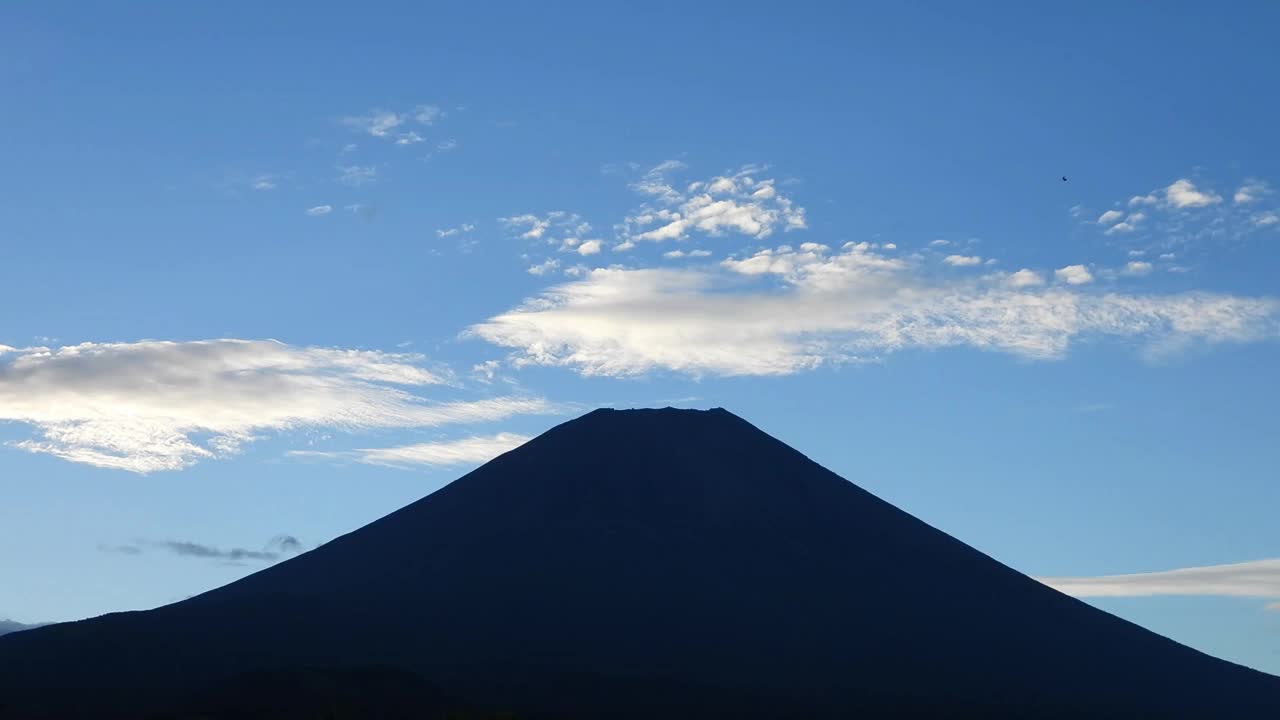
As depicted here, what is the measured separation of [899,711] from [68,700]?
91.2m

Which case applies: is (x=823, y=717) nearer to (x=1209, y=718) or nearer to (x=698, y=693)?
Result: (x=698, y=693)

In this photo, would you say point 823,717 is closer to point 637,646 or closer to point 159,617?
point 637,646

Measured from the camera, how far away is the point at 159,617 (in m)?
195

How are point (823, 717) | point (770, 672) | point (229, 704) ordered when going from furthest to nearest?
point (770, 672)
point (823, 717)
point (229, 704)

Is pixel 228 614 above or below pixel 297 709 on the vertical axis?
above

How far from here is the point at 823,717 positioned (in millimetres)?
171000

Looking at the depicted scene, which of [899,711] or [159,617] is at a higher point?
[159,617]

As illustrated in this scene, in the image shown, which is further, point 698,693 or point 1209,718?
point 1209,718

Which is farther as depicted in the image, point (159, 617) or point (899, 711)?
point (159, 617)

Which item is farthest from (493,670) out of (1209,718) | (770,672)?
(1209,718)

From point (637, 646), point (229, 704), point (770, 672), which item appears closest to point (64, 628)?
point (229, 704)

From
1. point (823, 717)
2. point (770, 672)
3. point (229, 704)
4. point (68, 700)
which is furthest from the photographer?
point (770, 672)

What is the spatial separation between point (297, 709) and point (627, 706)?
38093mm

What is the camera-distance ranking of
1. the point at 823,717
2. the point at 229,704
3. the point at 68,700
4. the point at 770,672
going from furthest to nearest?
the point at 770,672
the point at 823,717
the point at 68,700
the point at 229,704
